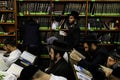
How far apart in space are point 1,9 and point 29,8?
0.73 m

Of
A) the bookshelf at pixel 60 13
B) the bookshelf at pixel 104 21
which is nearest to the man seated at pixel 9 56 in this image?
the bookshelf at pixel 60 13

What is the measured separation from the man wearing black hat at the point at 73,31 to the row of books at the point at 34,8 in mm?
651

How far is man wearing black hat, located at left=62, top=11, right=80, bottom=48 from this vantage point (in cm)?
655

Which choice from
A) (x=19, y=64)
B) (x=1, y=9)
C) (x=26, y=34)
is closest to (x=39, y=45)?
(x=26, y=34)

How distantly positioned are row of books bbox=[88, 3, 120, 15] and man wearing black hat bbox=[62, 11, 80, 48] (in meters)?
0.54

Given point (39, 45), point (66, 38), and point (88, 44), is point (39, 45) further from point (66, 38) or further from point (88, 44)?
point (88, 44)

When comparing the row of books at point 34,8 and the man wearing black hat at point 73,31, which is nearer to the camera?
the man wearing black hat at point 73,31

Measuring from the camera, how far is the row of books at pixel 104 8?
7301mm

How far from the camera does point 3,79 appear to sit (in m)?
4.06

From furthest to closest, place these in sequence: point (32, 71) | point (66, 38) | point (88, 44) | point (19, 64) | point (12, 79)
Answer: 1. point (66, 38)
2. point (88, 44)
3. point (19, 64)
4. point (12, 79)
5. point (32, 71)

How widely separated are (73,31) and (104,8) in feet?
4.10

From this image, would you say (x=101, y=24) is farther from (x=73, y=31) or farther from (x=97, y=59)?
(x=97, y=59)

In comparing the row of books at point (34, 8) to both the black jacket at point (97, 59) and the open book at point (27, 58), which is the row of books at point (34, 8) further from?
the open book at point (27, 58)

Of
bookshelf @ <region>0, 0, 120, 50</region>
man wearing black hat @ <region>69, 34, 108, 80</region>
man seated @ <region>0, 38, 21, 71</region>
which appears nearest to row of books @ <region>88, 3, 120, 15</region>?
bookshelf @ <region>0, 0, 120, 50</region>
